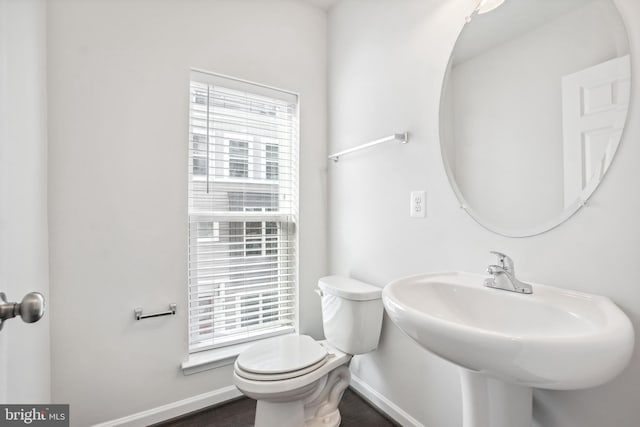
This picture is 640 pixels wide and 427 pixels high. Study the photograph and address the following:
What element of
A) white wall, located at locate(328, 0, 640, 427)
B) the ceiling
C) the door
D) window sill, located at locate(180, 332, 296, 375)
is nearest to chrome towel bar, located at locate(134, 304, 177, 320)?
window sill, located at locate(180, 332, 296, 375)

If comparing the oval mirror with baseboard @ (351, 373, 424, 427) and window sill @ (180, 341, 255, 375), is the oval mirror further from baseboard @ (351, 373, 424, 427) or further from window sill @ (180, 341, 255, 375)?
window sill @ (180, 341, 255, 375)

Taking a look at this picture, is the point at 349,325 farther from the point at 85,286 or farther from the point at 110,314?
the point at 85,286

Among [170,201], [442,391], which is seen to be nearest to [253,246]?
[170,201]

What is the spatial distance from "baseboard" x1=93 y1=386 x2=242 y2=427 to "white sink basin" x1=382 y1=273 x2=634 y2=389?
1.33 meters

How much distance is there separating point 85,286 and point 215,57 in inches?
54.0

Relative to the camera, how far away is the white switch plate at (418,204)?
138cm

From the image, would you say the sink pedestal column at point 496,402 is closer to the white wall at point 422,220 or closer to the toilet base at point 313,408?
the white wall at point 422,220

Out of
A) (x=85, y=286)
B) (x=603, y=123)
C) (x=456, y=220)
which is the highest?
(x=603, y=123)

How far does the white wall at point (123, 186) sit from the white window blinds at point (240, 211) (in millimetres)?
104

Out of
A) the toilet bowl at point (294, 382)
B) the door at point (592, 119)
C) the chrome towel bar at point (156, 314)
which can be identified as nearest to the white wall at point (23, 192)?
the chrome towel bar at point (156, 314)

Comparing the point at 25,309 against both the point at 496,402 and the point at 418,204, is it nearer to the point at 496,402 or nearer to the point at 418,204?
the point at 496,402

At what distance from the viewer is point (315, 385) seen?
Result: 1.36 m

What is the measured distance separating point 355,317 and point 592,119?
121 centimetres

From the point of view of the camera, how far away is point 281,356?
1382 millimetres
